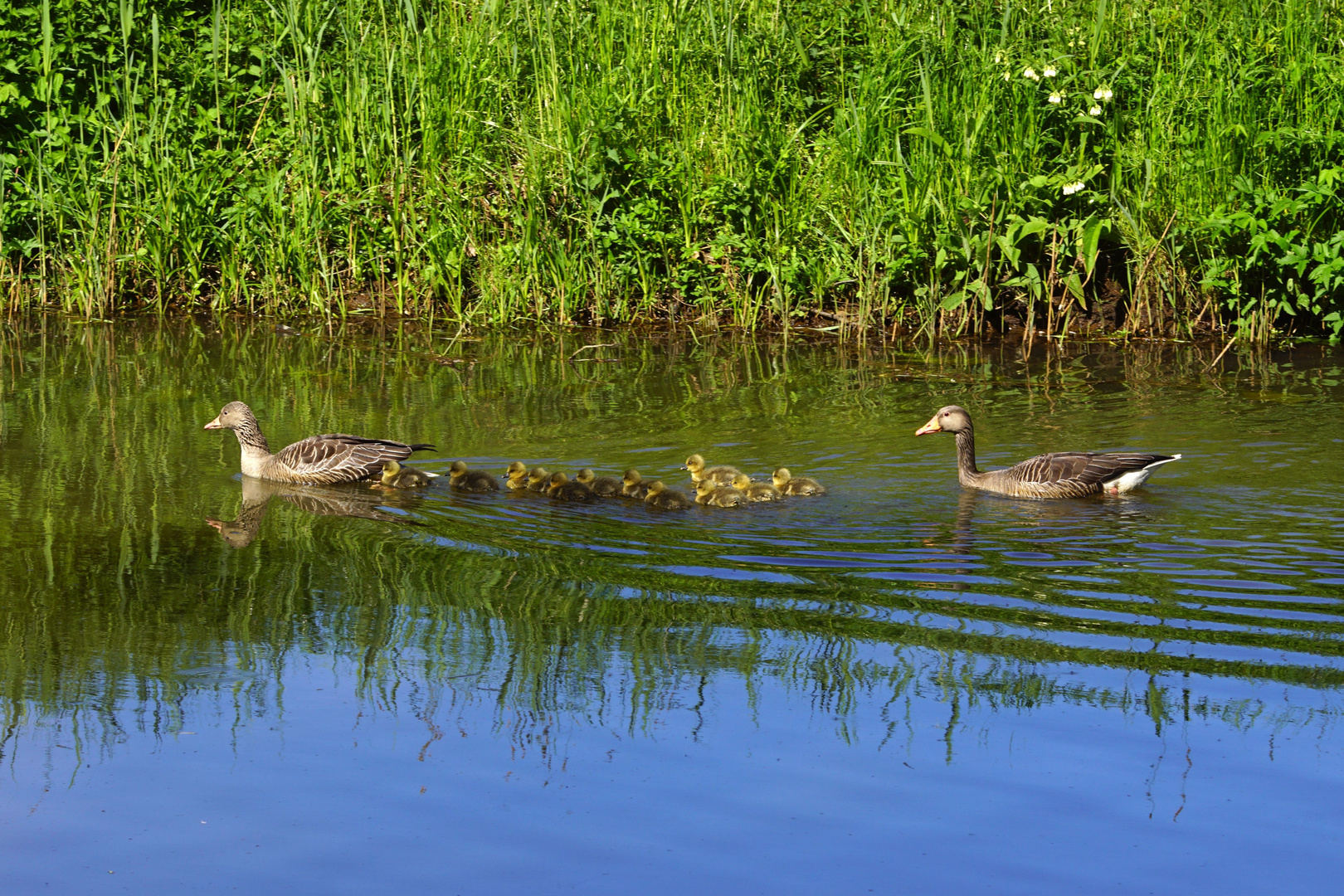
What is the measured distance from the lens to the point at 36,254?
49.5ft

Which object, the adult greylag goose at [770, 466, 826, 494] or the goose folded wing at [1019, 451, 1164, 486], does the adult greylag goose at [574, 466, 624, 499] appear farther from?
the goose folded wing at [1019, 451, 1164, 486]

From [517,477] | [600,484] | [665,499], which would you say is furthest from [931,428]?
[517,477]

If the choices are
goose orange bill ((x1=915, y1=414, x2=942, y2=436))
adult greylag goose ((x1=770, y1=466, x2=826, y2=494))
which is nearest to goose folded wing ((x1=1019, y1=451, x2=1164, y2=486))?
goose orange bill ((x1=915, y1=414, x2=942, y2=436))

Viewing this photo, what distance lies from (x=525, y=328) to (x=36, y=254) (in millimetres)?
5028

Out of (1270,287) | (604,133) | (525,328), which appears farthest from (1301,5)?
(525,328)

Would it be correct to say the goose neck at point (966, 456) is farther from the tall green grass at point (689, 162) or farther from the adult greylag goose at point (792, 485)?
the tall green grass at point (689, 162)

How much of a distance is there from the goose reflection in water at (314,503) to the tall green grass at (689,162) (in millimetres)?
4867

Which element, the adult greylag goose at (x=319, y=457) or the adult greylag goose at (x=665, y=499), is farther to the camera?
the adult greylag goose at (x=319, y=457)

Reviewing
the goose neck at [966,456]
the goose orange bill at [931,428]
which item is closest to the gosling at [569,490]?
the goose orange bill at [931,428]

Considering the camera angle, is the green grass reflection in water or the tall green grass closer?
the green grass reflection in water

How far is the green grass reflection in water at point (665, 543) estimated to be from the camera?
5.80 metres

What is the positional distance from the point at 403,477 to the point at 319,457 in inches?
23.5

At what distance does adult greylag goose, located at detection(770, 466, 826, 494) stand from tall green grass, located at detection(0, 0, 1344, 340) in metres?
4.84

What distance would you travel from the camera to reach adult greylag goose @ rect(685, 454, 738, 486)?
357 inches
